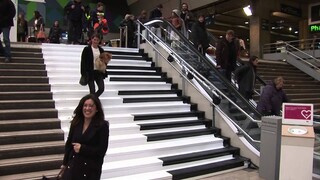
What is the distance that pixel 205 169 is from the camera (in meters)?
4.91

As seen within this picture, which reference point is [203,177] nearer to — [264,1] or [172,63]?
[172,63]

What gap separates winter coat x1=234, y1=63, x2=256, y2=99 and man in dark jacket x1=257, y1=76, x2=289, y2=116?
2.71ft

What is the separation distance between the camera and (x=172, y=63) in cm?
771

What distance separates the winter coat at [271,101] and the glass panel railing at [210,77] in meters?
0.16

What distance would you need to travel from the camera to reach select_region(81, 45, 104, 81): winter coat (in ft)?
17.5

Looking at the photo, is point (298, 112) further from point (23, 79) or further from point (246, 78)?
point (23, 79)

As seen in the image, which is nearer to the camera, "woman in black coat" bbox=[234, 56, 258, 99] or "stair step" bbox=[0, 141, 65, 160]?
"stair step" bbox=[0, 141, 65, 160]

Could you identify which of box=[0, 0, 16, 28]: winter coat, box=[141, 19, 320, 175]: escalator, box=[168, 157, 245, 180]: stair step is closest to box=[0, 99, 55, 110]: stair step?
box=[0, 0, 16, 28]: winter coat

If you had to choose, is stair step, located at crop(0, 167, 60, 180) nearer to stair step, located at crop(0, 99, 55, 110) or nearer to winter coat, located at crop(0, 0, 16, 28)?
stair step, located at crop(0, 99, 55, 110)

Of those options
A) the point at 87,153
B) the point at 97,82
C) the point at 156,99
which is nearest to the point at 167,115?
the point at 156,99

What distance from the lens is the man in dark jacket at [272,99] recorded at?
549 cm

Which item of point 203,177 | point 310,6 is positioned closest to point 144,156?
point 203,177

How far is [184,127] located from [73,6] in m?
4.58

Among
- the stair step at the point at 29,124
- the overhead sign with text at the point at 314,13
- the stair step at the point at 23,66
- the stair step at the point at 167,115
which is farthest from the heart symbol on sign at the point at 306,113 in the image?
the overhead sign with text at the point at 314,13
